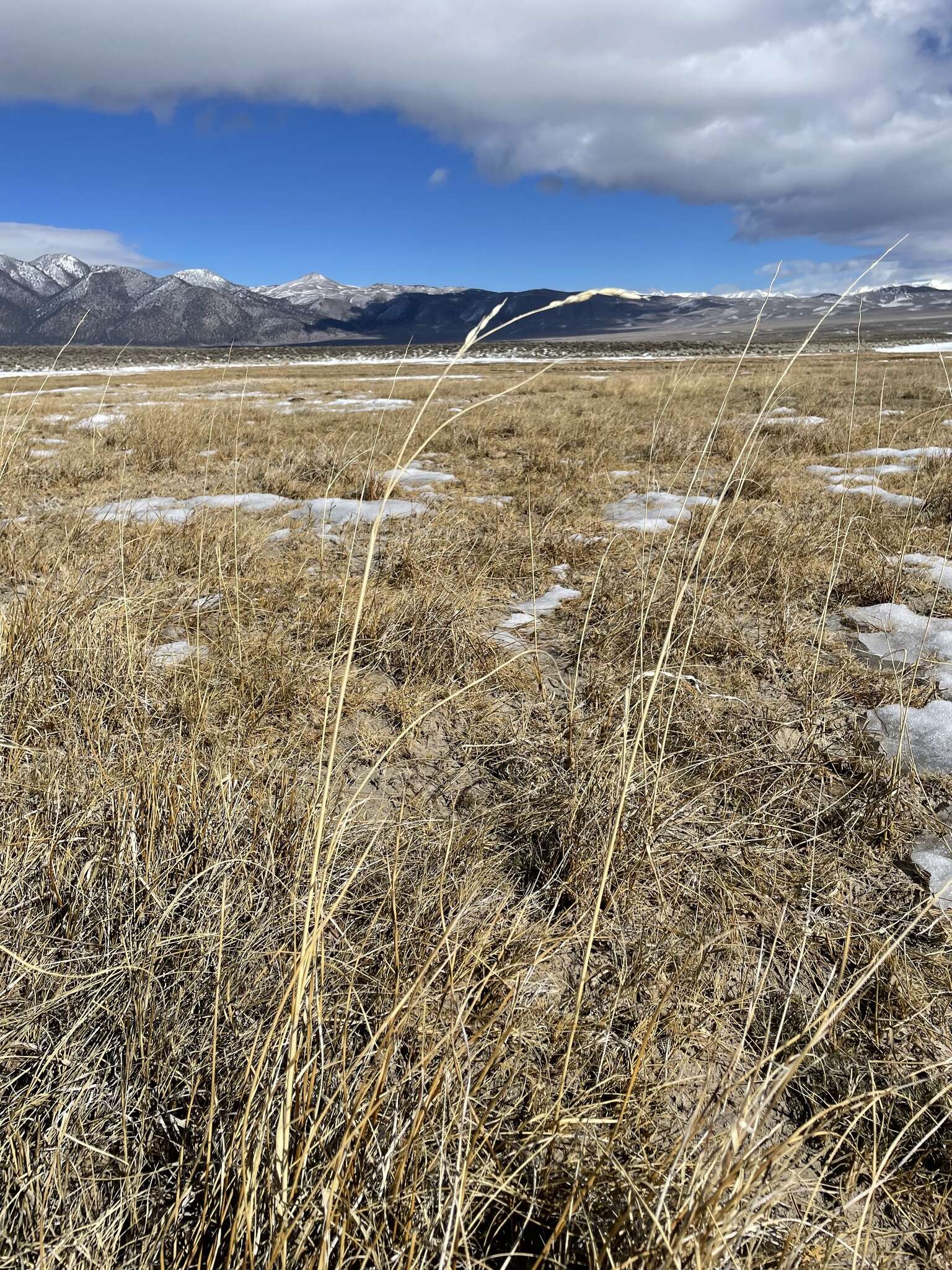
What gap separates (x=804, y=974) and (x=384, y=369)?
149 ft

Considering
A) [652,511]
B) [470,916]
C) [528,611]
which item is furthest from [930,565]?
[470,916]

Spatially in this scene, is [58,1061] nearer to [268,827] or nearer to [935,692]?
[268,827]

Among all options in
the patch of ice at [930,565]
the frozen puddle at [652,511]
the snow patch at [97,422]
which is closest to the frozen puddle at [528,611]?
the frozen puddle at [652,511]

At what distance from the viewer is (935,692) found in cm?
209

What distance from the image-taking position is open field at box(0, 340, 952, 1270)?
805mm

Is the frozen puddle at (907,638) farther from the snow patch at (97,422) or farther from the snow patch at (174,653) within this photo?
the snow patch at (97,422)

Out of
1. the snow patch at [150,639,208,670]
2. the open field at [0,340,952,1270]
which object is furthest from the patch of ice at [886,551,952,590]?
the snow patch at [150,639,208,670]

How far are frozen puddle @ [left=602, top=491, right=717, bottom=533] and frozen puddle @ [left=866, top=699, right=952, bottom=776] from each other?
6.12ft

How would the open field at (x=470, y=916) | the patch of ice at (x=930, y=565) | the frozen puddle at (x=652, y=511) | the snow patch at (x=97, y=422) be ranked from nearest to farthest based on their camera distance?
the open field at (x=470, y=916)
the patch of ice at (x=930, y=565)
the frozen puddle at (x=652, y=511)
the snow patch at (x=97, y=422)

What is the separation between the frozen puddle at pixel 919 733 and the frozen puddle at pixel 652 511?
6.12 feet

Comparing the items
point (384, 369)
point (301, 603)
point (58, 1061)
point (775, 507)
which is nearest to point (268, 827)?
point (58, 1061)

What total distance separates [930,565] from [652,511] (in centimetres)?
159

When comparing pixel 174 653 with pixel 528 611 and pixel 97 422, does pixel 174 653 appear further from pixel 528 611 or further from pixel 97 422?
pixel 97 422

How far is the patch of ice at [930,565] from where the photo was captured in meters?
2.93
